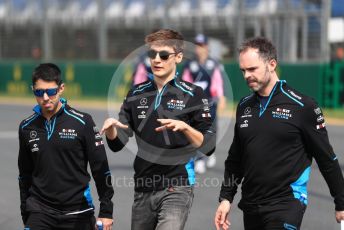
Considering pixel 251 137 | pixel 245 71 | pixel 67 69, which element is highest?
pixel 245 71

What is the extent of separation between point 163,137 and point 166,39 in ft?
2.27

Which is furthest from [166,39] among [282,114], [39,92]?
[282,114]

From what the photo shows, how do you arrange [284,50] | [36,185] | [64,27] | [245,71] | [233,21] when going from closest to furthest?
[245,71], [36,185], [284,50], [233,21], [64,27]

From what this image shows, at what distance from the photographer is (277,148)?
16.6ft

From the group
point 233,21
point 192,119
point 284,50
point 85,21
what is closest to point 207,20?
point 233,21

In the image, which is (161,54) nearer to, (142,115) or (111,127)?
(142,115)

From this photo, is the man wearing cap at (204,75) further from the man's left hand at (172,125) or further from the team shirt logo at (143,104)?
the man's left hand at (172,125)

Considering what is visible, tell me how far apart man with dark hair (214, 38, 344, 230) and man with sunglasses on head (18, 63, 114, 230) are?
3.45ft

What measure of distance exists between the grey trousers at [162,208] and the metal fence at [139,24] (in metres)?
19.0

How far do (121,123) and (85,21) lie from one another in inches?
1076

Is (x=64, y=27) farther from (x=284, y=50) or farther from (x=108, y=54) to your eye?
(x=284, y=50)

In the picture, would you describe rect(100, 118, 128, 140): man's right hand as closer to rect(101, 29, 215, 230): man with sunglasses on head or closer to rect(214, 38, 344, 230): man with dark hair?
rect(101, 29, 215, 230): man with sunglasses on head

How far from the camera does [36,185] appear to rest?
5457 millimetres

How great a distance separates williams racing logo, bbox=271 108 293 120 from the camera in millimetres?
5059
